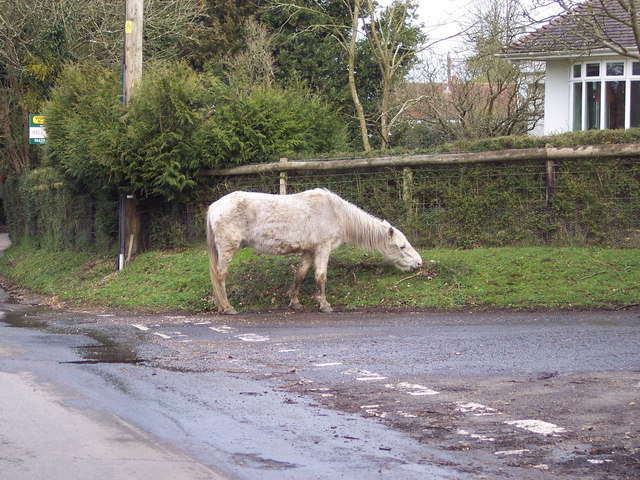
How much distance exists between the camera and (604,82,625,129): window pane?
73.0 ft

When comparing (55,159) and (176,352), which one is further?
(55,159)

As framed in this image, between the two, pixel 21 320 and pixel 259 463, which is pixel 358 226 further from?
pixel 259 463

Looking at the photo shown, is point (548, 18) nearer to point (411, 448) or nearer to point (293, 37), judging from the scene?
point (411, 448)

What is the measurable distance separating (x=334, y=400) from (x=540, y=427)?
→ 1801mm

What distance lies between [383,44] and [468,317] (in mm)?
Answer: 18233

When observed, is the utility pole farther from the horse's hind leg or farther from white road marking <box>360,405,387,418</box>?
white road marking <box>360,405,387,418</box>

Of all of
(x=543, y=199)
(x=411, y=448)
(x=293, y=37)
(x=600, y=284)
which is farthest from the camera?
(x=293, y=37)

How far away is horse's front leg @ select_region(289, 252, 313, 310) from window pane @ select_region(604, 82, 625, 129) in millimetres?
13217

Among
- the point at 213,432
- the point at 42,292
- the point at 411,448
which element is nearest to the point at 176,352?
the point at 213,432

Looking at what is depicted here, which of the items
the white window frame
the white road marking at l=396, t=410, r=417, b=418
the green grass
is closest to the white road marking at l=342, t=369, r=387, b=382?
the white road marking at l=396, t=410, r=417, b=418

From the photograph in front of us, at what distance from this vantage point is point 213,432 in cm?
558

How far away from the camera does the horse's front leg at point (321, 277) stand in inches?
503

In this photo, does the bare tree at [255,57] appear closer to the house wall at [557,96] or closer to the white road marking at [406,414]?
the house wall at [557,96]

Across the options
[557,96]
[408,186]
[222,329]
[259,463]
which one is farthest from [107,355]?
[557,96]
